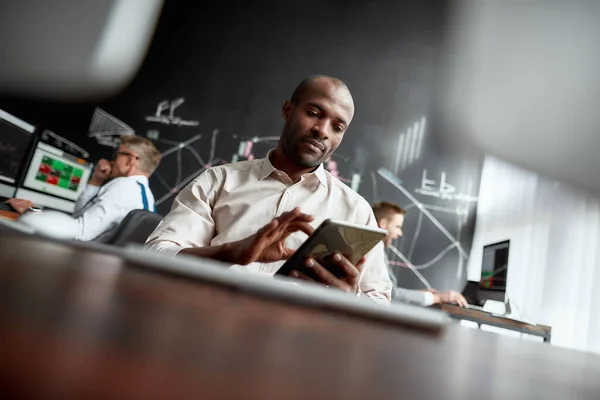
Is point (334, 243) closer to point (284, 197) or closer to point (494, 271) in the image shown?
point (284, 197)

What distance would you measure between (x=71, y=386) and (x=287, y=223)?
787 millimetres

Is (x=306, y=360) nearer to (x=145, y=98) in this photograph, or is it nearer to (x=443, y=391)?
(x=443, y=391)

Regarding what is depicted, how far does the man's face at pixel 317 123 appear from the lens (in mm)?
1565

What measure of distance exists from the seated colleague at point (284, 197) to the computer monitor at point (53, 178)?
5.17ft

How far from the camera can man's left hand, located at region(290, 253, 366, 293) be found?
865 mm

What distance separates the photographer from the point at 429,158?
3.89 meters

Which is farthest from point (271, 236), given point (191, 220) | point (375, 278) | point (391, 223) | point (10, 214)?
point (391, 223)

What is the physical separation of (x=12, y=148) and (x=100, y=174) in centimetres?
109

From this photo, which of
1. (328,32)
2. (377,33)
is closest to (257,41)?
(328,32)

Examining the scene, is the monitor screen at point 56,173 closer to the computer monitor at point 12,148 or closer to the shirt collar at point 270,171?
the computer monitor at point 12,148

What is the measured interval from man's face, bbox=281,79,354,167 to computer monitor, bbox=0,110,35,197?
1499mm

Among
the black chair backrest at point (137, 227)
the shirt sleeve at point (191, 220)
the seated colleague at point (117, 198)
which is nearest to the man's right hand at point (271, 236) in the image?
the shirt sleeve at point (191, 220)

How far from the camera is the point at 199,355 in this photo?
0.16 meters

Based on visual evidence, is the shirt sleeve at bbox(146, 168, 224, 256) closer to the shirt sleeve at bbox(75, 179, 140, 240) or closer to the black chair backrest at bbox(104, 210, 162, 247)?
the black chair backrest at bbox(104, 210, 162, 247)
